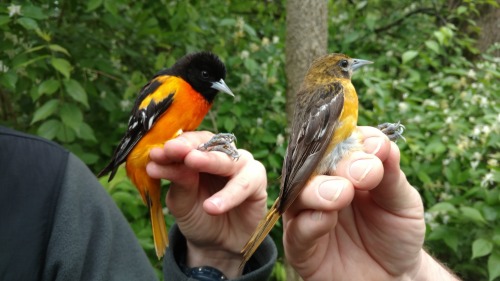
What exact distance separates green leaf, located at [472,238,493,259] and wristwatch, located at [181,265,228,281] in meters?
1.58

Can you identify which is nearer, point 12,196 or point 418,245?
point 418,245

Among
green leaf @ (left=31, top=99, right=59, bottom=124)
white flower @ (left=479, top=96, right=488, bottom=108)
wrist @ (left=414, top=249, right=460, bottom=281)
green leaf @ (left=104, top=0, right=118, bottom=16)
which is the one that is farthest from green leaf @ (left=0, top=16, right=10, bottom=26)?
white flower @ (left=479, top=96, right=488, bottom=108)

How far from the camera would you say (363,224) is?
1.76 metres

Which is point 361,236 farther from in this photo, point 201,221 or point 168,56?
point 168,56

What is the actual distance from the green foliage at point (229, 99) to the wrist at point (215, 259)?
0.78m

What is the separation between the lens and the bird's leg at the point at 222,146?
5.69 ft

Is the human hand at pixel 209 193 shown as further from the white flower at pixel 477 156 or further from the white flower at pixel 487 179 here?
the white flower at pixel 477 156

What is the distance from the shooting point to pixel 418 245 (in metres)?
1.72

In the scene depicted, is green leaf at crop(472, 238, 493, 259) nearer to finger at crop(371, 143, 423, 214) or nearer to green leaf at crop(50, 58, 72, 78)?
finger at crop(371, 143, 423, 214)

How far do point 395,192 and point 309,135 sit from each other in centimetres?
36

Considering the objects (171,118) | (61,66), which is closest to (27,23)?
(61,66)

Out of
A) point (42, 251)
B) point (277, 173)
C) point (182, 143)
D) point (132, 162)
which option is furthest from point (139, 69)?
point (182, 143)

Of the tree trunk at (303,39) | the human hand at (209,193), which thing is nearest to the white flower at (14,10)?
the human hand at (209,193)

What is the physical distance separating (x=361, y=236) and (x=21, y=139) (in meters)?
1.49
